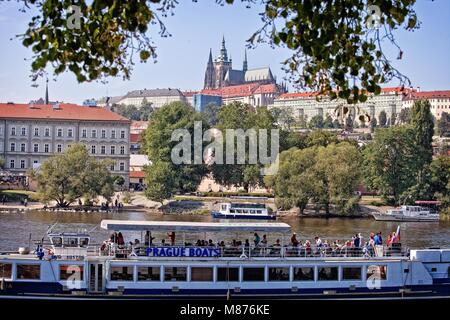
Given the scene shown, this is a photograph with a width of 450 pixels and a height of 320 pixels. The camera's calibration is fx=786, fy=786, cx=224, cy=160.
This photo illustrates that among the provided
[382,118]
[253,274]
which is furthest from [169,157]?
[382,118]

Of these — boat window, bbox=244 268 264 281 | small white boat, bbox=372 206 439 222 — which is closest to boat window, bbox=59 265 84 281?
boat window, bbox=244 268 264 281

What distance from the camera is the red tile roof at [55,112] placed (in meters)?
58.3

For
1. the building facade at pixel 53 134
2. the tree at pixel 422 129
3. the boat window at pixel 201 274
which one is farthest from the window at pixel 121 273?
the building facade at pixel 53 134

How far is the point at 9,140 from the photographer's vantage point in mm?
58281

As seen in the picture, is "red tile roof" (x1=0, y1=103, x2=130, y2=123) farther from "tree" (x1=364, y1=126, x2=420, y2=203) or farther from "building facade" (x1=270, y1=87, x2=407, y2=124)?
"building facade" (x1=270, y1=87, x2=407, y2=124)

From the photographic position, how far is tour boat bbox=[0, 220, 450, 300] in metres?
17.2

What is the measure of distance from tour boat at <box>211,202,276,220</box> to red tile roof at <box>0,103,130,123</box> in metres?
15.5

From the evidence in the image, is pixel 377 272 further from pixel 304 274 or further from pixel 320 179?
pixel 320 179

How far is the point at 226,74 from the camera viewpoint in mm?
190250

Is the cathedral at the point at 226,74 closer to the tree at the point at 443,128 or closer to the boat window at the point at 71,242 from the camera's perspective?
the tree at the point at 443,128

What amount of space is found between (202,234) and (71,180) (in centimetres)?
1715
